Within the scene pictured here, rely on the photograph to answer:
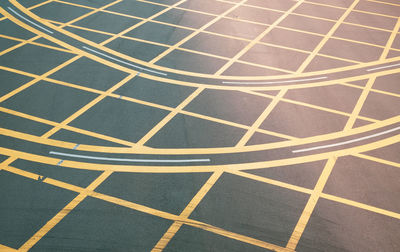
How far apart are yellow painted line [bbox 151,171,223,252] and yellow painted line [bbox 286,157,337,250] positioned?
1.89 metres

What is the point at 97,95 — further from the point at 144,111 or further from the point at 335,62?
the point at 335,62

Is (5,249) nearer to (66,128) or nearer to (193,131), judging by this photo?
(66,128)

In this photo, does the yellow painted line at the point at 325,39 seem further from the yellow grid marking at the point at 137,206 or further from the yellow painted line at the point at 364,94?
the yellow grid marking at the point at 137,206

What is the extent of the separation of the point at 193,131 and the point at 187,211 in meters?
2.72

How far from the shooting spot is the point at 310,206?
345 inches

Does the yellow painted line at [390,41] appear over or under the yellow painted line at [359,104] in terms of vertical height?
over

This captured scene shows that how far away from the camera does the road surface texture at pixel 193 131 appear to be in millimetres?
8102

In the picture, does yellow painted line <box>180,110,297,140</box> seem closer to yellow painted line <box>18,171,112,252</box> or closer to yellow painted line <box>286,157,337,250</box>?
yellow painted line <box>286,157,337,250</box>

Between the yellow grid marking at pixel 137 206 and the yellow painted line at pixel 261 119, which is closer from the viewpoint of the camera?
the yellow grid marking at pixel 137 206

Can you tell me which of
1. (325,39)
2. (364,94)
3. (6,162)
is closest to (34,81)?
(6,162)

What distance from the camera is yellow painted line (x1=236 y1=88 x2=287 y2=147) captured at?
10511 millimetres

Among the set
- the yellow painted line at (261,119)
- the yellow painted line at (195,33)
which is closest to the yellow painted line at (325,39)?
the yellow painted line at (261,119)

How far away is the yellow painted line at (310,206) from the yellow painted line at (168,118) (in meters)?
3.88

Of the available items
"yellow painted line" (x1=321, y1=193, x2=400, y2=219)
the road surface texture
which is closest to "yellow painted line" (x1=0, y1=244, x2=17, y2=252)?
the road surface texture
